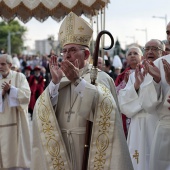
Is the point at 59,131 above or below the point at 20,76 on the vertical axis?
below

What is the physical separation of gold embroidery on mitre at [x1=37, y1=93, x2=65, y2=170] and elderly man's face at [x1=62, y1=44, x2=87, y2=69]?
1.74ft

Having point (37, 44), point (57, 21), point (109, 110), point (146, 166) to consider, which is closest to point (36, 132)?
point (109, 110)

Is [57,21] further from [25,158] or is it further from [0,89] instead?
[25,158]

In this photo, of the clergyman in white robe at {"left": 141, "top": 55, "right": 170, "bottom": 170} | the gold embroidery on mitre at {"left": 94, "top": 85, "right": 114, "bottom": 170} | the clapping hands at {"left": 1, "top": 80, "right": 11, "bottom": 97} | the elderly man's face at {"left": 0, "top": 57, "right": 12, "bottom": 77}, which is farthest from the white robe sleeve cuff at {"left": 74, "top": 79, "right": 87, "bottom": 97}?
the elderly man's face at {"left": 0, "top": 57, "right": 12, "bottom": 77}

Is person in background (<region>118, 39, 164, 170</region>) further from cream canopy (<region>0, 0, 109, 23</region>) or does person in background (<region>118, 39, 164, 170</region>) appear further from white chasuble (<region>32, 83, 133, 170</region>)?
white chasuble (<region>32, 83, 133, 170</region>)

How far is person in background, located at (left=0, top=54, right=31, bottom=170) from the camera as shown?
355 inches

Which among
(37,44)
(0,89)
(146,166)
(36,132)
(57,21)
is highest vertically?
(37,44)

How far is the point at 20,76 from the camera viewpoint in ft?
A: 30.6

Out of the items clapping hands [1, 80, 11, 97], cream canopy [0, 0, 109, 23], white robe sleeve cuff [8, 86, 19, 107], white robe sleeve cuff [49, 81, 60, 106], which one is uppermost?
cream canopy [0, 0, 109, 23]

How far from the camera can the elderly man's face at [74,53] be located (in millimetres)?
5593

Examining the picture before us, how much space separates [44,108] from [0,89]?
11.8ft

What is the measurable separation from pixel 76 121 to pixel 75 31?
97cm

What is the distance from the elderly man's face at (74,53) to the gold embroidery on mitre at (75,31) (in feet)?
0.21

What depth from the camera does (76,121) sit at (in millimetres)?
5559
